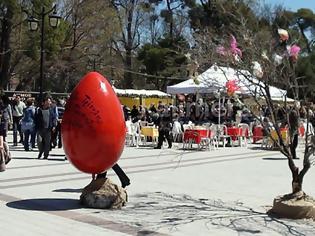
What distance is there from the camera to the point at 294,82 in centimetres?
869

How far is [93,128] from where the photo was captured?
28.3 ft

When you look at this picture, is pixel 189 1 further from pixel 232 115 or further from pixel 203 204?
pixel 203 204

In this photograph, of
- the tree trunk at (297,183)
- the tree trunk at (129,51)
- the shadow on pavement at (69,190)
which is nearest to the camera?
the tree trunk at (297,183)

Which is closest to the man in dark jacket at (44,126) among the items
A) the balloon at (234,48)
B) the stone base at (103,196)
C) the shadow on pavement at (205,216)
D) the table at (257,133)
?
the shadow on pavement at (205,216)

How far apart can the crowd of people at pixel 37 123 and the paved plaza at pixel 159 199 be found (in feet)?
2.09

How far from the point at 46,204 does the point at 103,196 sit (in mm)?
948

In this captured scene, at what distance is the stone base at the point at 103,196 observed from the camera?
28.0 ft

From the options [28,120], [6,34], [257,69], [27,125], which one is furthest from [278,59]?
[6,34]

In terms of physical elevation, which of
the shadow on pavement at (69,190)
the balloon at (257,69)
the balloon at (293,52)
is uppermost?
the balloon at (293,52)

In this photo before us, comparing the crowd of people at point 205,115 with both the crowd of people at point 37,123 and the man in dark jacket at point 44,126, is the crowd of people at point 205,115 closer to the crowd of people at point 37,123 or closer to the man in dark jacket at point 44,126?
the crowd of people at point 37,123

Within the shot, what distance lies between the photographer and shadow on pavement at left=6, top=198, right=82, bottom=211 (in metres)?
8.52

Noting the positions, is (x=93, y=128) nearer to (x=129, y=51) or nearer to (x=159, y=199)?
(x=159, y=199)

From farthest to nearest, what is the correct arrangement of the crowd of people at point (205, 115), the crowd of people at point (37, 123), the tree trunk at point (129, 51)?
the tree trunk at point (129, 51), the crowd of people at point (37, 123), the crowd of people at point (205, 115)

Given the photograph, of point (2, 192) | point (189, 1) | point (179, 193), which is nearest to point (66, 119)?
point (2, 192)
